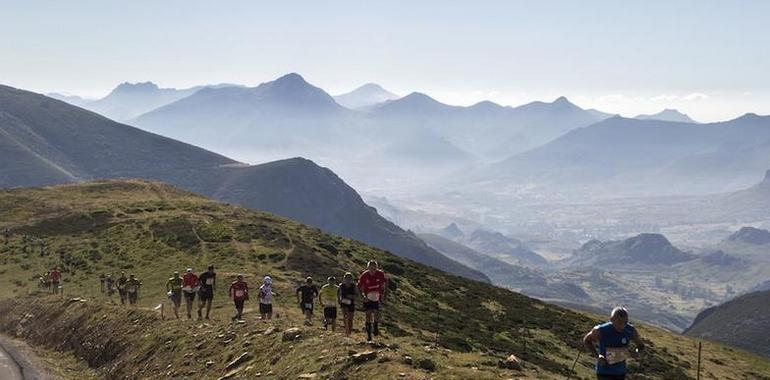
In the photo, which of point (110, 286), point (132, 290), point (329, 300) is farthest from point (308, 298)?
point (110, 286)

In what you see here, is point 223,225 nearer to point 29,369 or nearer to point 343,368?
point 29,369

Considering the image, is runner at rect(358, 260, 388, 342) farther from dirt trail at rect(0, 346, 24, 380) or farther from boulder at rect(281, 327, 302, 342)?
dirt trail at rect(0, 346, 24, 380)

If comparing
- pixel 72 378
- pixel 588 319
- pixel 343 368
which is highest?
pixel 343 368

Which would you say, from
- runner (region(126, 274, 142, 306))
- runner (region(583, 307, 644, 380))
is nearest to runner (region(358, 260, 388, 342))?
runner (region(583, 307, 644, 380))

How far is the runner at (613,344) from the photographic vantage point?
16109 mm

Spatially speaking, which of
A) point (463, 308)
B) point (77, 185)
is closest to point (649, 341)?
point (463, 308)

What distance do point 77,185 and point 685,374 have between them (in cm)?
9672

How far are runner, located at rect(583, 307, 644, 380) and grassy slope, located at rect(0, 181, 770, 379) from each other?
5.56m

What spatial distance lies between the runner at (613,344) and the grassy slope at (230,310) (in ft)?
18.2

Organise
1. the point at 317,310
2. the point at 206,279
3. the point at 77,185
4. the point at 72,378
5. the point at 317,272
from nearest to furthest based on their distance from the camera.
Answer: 1. the point at 72,378
2. the point at 206,279
3. the point at 317,310
4. the point at 317,272
5. the point at 77,185

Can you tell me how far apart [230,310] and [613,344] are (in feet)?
89.6

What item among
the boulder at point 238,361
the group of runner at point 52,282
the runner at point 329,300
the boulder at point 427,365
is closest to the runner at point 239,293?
the runner at point 329,300

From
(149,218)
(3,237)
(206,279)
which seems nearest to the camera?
(206,279)

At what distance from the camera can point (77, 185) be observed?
110m
